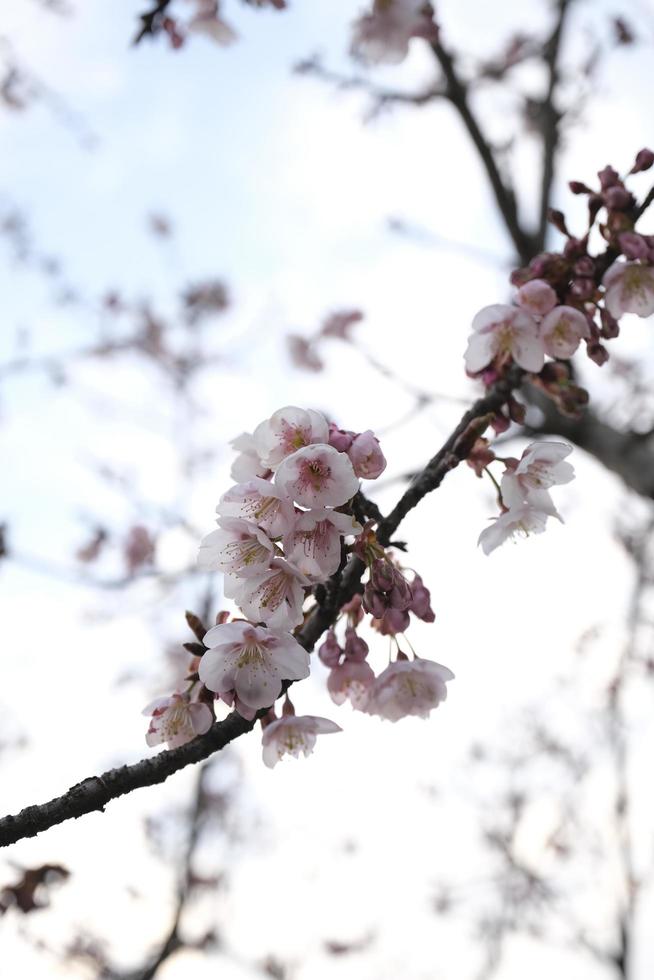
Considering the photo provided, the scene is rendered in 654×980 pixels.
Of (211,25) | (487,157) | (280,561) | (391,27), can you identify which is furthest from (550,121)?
(280,561)

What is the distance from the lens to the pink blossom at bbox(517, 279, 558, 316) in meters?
1.52

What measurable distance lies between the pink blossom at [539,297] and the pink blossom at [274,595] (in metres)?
0.82

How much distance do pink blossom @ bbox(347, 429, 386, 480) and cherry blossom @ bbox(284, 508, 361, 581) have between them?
0.11 meters

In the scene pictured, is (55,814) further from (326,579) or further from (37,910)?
(37,910)

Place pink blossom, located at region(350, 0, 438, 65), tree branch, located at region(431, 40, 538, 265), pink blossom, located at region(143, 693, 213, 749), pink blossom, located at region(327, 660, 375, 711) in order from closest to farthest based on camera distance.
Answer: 1. pink blossom, located at region(143, 693, 213, 749)
2. pink blossom, located at region(327, 660, 375, 711)
3. pink blossom, located at region(350, 0, 438, 65)
4. tree branch, located at region(431, 40, 538, 265)

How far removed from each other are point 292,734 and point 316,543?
449mm

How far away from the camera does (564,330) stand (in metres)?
1.51

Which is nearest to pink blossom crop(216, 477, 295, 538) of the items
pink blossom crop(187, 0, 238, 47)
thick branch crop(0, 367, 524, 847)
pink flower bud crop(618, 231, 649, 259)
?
thick branch crop(0, 367, 524, 847)

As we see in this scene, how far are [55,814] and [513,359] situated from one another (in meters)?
1.21

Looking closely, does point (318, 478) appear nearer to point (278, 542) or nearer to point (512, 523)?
point (278, 542)

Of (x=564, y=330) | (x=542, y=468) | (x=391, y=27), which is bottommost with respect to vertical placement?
(x=542, y=468)

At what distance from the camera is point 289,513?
111 cm

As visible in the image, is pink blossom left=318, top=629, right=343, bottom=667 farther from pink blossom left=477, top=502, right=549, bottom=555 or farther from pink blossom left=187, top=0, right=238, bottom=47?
pink blossom left=187, top=0, right=238, bottom=47

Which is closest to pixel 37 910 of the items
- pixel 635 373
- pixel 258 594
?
pixel 258 594
